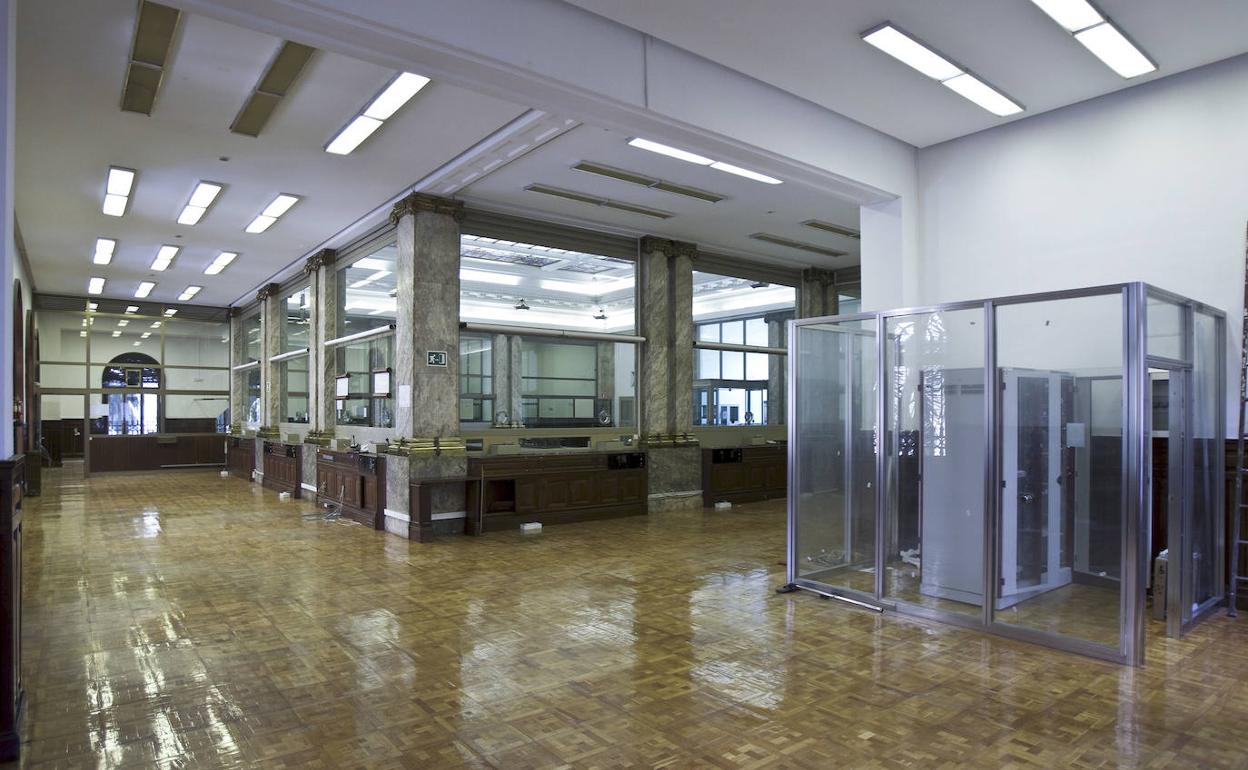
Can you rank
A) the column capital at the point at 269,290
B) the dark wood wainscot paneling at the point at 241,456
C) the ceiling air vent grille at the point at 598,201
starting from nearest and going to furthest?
the ceiling air vent grille at the point at 598,201 < the column capital at the point at 269,290 < the dark wood wainscot paneling at the point at 241,456

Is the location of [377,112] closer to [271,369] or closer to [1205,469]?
[1205,469]

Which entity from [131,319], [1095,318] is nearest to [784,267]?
[1095,318]

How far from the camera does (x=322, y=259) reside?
1185 centimetres

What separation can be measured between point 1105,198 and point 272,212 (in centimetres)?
943

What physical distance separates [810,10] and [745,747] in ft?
14.1

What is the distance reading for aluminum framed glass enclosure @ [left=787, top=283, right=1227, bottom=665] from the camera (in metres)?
4.68

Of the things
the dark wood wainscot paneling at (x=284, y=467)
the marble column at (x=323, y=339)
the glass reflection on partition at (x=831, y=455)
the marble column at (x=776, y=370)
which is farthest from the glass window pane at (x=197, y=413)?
the glass reflection on partition at (x=831, y=455)

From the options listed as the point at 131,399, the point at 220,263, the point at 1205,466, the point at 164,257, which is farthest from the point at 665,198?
the point at 131,399

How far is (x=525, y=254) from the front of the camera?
10148 mm

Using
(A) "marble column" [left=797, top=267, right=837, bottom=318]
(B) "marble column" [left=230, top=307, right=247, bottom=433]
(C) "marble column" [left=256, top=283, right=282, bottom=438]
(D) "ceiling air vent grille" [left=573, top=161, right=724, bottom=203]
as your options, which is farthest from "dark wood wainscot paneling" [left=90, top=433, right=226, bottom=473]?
(D) "ceiling air vent grille" [left=573, top=161, right=724, bottom=203]

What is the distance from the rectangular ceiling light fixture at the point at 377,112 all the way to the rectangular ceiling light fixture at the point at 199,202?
91.4 inches

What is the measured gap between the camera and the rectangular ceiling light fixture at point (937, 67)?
16.7 feet

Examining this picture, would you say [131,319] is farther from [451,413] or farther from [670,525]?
[670,525]

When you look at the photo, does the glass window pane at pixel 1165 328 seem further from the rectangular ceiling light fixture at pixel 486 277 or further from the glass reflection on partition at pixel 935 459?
the rectangular ceiling light fixture at pixel 486 277
